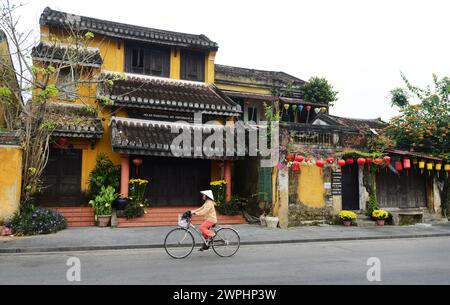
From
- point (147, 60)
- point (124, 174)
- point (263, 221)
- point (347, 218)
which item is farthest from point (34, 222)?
point (347, 218)

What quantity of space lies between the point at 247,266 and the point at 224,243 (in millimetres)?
1212

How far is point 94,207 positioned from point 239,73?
1134 cm

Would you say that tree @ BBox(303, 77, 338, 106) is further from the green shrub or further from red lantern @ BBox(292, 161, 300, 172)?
the green shrub

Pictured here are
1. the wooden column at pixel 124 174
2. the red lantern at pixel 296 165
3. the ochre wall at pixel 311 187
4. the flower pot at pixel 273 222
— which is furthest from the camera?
the ochre wall at pixel 311 187

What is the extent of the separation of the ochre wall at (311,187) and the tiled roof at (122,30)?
8423 millimetres

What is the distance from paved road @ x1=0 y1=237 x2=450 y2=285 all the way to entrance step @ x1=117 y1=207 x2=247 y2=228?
4.31 meters

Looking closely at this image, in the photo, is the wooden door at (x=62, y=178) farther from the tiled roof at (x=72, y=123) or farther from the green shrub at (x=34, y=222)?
the green shrub at (x=34, y=222)

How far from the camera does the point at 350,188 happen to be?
53.2ft

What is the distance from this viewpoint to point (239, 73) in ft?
67.4

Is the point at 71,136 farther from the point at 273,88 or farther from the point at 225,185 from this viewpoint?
the point at 273,88

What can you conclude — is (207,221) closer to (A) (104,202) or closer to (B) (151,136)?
(A) (104,202)

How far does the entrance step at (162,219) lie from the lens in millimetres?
13562

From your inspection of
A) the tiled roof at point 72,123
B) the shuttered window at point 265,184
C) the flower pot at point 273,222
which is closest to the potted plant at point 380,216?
the flower pot at point 273,222
